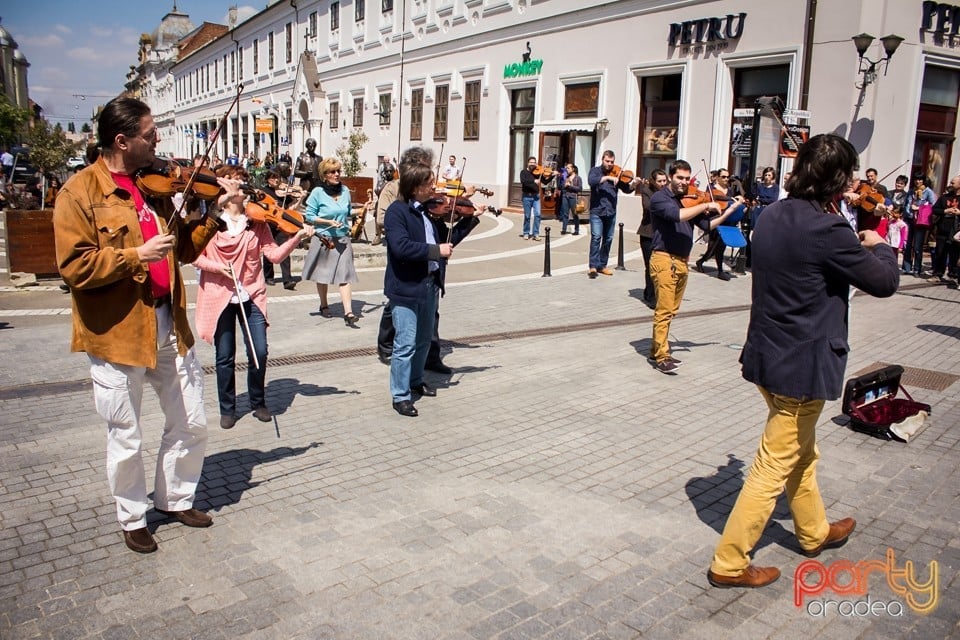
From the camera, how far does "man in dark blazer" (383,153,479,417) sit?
5.79 m

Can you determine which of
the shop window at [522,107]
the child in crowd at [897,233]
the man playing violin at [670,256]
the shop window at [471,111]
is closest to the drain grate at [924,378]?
the man playing violin at [670,256]

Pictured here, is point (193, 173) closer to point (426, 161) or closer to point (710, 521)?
point (426, 161)

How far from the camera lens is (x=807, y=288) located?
3.34 m

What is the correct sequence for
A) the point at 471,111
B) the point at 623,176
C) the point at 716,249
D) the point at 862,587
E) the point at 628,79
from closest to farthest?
the point at 862,587, the point at 623,176, the point at 716,249, the point at 628,79, the point at 471,111

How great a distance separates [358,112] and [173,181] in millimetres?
35143

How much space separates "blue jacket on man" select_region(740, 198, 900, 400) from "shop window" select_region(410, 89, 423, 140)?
29.1 m

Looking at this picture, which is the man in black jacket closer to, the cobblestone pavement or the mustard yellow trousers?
→ the cobblestone pavement

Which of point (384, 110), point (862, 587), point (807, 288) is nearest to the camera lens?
point (807, 288)

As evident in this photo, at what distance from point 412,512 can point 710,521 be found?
1.68 meters

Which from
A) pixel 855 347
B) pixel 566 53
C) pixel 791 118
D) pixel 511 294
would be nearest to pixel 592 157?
pixel 566 53

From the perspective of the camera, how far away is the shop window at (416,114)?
31312 millimetres

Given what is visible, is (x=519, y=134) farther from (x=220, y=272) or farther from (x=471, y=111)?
(x=220, y=272)

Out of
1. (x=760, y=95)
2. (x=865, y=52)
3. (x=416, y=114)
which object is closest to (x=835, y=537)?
(x=865, y=52)

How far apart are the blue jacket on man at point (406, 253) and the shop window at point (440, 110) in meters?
24.4
